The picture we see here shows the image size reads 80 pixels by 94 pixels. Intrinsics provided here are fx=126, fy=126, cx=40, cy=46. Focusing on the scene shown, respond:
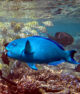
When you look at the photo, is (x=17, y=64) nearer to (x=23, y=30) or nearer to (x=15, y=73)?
(x=15, y=73)

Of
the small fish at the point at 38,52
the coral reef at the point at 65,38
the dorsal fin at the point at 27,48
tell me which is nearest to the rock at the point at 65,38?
the coral reef at the point at 65,38

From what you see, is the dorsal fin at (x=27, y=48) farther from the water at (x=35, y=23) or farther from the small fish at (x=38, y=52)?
the water at (x=35, y=23)

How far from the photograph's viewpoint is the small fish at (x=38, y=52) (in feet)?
5.63

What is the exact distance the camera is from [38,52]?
5.70ft

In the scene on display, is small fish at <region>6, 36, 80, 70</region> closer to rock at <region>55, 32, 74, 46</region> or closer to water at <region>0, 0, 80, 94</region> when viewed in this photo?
water at <region>0, 0, 80, 94</region>

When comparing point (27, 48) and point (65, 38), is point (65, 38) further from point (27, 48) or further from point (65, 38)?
point (27, 48)

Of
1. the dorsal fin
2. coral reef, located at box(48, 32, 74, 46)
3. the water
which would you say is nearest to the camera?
the dorsal fin

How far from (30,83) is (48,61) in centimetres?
234

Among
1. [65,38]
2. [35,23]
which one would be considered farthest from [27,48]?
[35,23]

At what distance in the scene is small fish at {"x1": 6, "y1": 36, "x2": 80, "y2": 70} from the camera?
67.6 inches

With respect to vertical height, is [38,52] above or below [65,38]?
above

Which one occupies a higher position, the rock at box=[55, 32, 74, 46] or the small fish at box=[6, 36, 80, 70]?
the small fish at box=[6, 36, 80, 70]

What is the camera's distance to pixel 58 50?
1.80 metres

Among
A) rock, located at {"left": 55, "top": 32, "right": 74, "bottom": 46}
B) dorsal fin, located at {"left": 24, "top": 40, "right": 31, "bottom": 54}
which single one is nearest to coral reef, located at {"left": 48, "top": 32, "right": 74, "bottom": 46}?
rock, located at {"left": 55, "top": 32, "right": 74, "bottom": 46}
